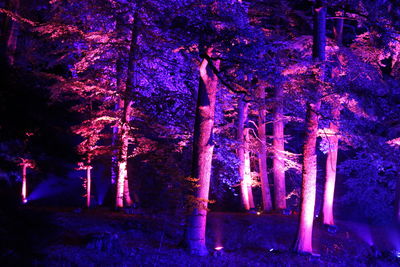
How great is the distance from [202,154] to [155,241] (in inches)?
114

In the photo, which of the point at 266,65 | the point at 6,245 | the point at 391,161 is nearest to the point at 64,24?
the point at 266,65

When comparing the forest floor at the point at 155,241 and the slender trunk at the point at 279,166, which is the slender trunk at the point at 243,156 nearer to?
the slender trunk at the point at 279,166

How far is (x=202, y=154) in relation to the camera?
1092 cm

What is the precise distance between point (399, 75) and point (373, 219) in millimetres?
9012

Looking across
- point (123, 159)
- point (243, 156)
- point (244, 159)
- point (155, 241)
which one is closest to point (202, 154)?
point (123, 159)

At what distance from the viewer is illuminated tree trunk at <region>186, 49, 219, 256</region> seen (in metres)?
10.7

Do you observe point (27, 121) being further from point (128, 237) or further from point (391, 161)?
point (391, 161)

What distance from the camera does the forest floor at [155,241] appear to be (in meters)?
4.11

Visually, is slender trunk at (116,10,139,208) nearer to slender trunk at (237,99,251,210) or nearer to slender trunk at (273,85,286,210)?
slender trunk at (237,99,251,210)

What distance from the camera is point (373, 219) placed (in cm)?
2380

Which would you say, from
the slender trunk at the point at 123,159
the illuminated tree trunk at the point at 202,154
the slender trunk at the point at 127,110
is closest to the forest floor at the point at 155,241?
the illuminated tree trunk at the point at 202,154

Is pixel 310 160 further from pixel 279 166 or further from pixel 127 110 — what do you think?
pixel 279 166

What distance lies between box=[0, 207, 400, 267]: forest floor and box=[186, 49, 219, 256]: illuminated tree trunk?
0.41m

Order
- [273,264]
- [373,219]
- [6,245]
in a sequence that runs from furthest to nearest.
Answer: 1. [373,219]
2. [273,264]
3. [6,245]
